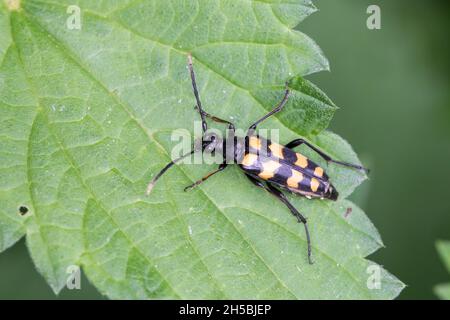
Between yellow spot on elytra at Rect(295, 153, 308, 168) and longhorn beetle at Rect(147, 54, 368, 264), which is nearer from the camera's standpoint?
longhorn beetle at Rect(147, 54, 368, 264)

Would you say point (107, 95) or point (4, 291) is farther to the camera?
point (4, 291)

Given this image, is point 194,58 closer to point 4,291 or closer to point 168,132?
point 168,132

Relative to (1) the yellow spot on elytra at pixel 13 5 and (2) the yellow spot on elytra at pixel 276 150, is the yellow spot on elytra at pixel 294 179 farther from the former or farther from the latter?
(1) the yellow spot on elytra at pixel 13 5

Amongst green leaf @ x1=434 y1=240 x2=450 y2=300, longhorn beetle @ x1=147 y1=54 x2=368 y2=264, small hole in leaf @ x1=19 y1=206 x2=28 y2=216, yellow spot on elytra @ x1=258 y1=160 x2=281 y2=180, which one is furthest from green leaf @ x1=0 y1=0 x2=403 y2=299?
green leaf @ x1=434 y1=240 x2=450 y2=300

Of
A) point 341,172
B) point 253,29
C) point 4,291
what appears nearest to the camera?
point 253,29

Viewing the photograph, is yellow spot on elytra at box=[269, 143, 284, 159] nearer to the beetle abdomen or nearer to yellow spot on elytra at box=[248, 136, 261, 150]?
the beetle abdomen

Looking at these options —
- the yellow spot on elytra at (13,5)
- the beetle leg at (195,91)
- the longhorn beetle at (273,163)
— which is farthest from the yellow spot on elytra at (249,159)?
the yellow spot on elytra at (13,5)

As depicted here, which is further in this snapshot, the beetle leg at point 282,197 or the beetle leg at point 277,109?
the beetle leg at point 282,197
